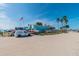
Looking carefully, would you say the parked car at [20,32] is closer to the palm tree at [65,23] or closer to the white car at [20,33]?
the white car at [20,33]

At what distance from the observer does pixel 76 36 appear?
8.29ft

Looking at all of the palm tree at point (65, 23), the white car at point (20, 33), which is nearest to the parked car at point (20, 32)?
the white car at point (20, 33)

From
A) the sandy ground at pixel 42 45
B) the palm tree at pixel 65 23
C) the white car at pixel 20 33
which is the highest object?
the palm tree at pixel 65 23

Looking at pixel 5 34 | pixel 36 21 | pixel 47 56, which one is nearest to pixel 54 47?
pixel 47 56

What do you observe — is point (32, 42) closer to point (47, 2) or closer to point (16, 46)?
point (16, 46)

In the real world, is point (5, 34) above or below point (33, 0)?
below

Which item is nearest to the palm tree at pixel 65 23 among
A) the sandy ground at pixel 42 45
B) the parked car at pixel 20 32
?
the sandy ground at pixel 42 45

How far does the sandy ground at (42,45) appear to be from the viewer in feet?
8.23

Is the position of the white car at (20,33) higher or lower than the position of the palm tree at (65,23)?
lower

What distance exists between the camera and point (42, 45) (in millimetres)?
2529

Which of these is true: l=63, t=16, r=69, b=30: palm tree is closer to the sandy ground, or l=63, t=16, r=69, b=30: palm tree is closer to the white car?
the sandy ground

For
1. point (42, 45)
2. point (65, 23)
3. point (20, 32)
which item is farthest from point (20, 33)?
point (65, 23)

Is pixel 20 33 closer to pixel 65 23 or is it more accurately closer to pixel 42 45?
pixel 42 45

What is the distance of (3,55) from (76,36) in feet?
2.37
